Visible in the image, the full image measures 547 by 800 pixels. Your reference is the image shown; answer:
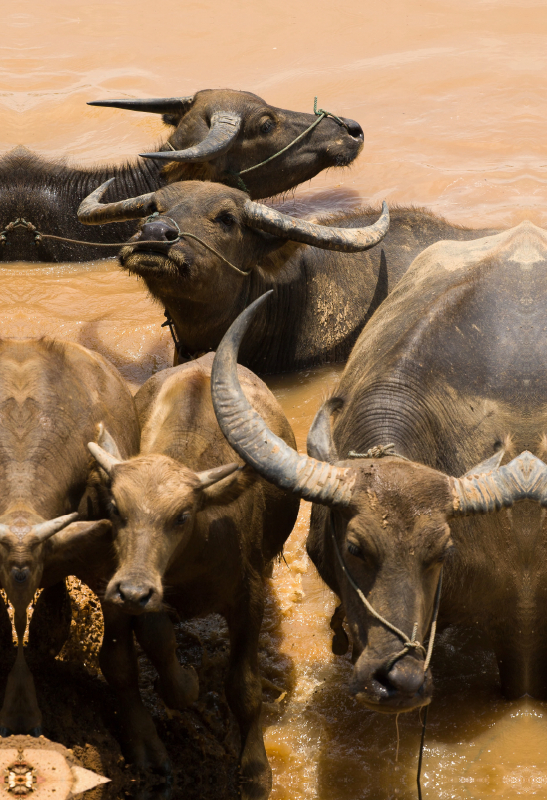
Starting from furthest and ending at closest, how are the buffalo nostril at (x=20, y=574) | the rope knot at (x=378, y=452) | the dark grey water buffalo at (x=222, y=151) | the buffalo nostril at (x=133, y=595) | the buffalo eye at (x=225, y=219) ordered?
1. the dark grey water buffalo at (x=222, y=151)
2. the buffalo eye at (x=225, y=219)
3. the rope knot at (x=378, y=452)
4. the buffalo nostril at (x=20, y=574)
5. the buffalo nostril at (x=133, y=595)

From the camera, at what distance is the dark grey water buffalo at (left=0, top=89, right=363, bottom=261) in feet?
32.3

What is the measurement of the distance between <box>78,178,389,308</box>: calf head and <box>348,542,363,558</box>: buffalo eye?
3.59 m

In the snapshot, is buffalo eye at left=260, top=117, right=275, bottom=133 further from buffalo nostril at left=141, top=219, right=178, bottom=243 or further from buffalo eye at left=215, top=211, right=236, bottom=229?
buffalo nostril at left=141, top=219, right=178, bottom=243

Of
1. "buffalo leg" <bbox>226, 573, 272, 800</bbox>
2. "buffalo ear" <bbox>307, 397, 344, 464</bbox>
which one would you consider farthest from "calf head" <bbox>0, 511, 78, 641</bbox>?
"buffalo ear" <bbox>307, 397, 344, 464</bbox>

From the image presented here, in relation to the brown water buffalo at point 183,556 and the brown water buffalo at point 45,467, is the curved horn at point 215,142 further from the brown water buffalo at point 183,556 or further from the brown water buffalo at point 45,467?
the brown water buffalo at point 183,556

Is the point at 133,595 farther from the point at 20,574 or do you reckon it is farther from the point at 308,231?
the point at 308,231

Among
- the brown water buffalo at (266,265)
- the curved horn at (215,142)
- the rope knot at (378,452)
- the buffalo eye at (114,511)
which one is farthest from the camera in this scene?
the curved horn at (215,142)

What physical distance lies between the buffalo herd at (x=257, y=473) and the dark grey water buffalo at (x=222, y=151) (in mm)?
214

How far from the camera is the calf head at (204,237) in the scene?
8.04 meters

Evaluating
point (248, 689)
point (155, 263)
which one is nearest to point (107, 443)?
point (248, 689)

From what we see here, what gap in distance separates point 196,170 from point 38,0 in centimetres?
1304

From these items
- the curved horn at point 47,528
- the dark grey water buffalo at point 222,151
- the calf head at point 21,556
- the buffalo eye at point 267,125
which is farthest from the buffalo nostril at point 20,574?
the buffalo eye at point 267,125

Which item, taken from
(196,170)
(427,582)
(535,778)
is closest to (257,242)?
(196,170)

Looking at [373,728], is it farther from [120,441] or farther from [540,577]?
[120,441]
